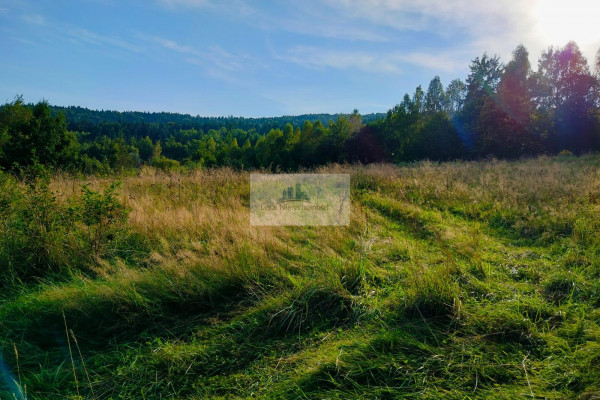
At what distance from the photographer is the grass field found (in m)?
1.90

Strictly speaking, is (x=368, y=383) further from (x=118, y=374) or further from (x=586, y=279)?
(x=586, y=279)

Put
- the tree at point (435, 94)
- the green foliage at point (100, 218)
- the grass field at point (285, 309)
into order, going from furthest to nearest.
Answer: the tree at point (435, 94) < the green foliage at point (100, 218) < the grass field at point (285, 309)

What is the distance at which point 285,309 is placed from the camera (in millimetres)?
2551

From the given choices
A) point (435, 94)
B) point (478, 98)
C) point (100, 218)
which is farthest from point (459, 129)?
point (100, 218)

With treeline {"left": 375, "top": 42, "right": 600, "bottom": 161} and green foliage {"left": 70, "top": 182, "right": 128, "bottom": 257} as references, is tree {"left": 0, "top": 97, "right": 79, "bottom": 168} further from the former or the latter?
treeline {"left": 375, "top": 42, "right": 600, "bottom": 161}

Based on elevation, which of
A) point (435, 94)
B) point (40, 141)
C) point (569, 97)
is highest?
point (435, 94)

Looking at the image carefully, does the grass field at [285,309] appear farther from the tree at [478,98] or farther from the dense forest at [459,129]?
the tree at [478,98]

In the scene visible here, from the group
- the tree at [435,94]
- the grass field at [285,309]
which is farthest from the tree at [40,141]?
the tree at [435,94]

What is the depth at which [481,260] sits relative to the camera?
3.55 meters

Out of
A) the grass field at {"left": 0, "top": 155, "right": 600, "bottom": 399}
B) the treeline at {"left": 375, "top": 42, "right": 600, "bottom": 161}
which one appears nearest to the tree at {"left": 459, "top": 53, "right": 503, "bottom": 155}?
the treeline at {"left": 375, "top": 42, "right": 600, "bottom": 161}

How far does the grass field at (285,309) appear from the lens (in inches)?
74.8

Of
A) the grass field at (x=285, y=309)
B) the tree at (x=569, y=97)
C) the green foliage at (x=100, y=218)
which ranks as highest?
the tree at (x=569, y=97)

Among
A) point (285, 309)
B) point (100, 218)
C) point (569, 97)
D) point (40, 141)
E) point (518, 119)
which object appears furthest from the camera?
point (569, 97)

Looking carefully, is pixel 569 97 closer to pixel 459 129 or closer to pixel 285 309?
pixel 459 129
